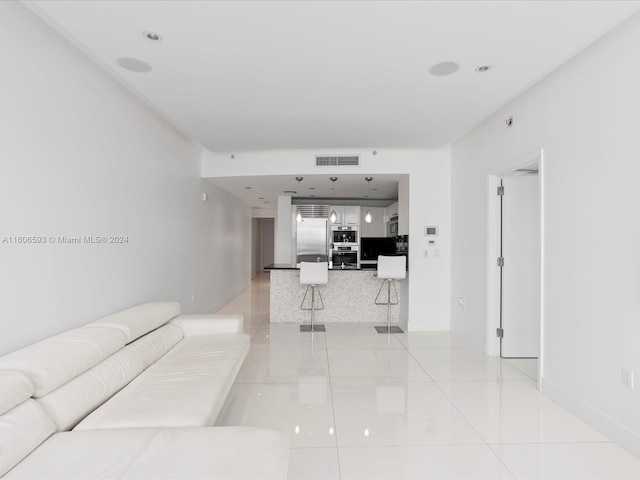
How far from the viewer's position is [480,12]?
2203mm

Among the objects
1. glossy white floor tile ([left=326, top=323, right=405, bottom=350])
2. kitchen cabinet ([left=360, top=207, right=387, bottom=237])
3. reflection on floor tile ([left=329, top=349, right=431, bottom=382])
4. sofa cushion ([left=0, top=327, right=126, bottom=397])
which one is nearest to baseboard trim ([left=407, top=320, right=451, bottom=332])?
glossy white floor tile ([left=326, top=323, right=405, bottom=350])

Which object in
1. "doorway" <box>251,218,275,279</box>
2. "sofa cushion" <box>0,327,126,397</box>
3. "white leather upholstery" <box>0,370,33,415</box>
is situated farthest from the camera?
"doorway" <box>251,218,275,279</box>

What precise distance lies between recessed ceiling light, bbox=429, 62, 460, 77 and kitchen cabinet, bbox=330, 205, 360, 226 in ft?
18.6

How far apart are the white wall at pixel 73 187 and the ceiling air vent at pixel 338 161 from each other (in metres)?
2.04

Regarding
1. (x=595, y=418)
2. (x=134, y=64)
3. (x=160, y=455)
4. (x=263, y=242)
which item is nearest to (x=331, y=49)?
(x=134, y=64)

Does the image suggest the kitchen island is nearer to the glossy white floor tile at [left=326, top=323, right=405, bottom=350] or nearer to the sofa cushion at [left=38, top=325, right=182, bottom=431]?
the glossy white floor tile at [left=326, top=323, right=405, bottom=350]

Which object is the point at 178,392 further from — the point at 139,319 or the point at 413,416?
the point at 413,416

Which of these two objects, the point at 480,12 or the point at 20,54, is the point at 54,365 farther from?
the point at 480,12

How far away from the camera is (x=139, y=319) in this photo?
119 inches

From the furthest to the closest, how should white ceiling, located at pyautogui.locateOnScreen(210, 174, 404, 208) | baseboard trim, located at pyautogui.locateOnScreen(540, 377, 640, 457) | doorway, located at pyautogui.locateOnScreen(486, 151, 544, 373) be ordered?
white ceiling, located at pyautogui.locateOnScreen(210, 174, 404, 208), doorway, located at pyautogui.locateOnScreen(486, 151, 544, 373), baseboard trim, located at pyautogui.locateOnScreen(540, 377, 640, 457)

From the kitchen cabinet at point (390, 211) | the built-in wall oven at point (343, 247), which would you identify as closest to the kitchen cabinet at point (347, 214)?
the built-in wall oven at point (343, 247)

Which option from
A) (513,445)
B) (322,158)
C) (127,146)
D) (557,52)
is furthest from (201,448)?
(322,158)

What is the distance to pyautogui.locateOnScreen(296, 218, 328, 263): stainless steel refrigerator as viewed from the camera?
337 inches

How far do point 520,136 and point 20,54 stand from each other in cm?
410
